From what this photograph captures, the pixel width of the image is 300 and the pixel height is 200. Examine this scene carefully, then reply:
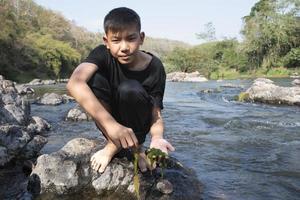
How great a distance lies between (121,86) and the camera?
2.75m

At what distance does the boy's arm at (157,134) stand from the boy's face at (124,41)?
21.8 inches

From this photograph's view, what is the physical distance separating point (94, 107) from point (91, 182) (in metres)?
1.02

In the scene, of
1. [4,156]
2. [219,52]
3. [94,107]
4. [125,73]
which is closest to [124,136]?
[94,107]

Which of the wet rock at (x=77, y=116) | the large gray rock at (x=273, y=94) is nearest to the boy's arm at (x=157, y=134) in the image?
the wet rock at (x=77, y=116)

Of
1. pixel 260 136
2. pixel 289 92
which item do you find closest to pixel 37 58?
pixel 289 92

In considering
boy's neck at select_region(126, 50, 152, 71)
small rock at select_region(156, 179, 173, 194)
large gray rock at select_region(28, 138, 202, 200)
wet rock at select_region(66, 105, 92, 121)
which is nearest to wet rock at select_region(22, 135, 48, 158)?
large gray rock at select_region(28, 138, 202, 200)

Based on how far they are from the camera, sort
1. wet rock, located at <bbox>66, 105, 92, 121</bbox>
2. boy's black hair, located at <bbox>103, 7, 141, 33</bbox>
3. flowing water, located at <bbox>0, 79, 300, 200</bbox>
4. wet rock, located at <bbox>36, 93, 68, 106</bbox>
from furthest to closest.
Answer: wet rock, located at <bbox>36, 93, 68, 106</bbox>, wet rock, located at <bbox>66, 105, 92, 121</bbox>, flowing water, located at <bbox>0, 79, 300, 200</bbox>, boy's black hair, located at <bbox>103, 7, 141, 33</bbox>

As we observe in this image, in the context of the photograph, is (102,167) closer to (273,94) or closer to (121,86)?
(121,86)

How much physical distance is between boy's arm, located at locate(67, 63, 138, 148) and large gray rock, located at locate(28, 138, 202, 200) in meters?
0.91

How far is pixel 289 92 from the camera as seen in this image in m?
11.2

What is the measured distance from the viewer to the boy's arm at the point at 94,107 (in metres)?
2.13

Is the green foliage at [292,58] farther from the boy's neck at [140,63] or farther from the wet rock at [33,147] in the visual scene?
the boy's neck at [140,63]

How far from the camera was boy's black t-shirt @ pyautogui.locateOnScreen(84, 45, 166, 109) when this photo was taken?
2.71 meters

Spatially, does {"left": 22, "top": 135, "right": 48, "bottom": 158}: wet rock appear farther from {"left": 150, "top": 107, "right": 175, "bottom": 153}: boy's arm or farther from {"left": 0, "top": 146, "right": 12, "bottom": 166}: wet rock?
{"left": 150, "top": 107, "right": 175, "bottom": 153}: boy's arm
